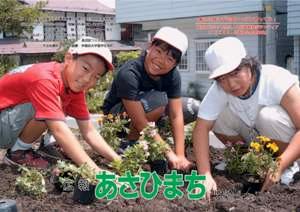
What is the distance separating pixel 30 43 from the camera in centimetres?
1711

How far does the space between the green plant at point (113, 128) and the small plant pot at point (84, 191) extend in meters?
1.15

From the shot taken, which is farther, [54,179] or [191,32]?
[191,32]

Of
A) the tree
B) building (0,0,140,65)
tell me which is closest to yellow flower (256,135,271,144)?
the tree

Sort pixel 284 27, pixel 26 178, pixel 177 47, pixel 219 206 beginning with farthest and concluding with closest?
pixel 284 27, pixel 177 47, pixel 26 178, pixel 219 206

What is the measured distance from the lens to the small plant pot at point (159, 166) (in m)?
3.11

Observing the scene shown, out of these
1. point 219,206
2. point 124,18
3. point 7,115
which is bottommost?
point 219,206

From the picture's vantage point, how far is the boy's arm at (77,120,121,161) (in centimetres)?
302

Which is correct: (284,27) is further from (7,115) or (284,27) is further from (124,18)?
(7,115)

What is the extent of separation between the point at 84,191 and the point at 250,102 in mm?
1197

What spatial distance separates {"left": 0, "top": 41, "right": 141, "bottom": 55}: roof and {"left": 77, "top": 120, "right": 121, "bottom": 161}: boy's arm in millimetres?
12496

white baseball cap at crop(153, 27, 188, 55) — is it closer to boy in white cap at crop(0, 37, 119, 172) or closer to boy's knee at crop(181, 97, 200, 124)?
boy in white cap at crop(0, 37, 119, 172)

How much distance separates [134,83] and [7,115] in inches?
35.4

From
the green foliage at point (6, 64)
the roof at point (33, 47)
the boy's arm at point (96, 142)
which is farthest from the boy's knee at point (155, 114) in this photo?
the roof at point (33, 47)

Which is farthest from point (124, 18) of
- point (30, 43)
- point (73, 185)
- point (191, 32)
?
point (73, 185)
